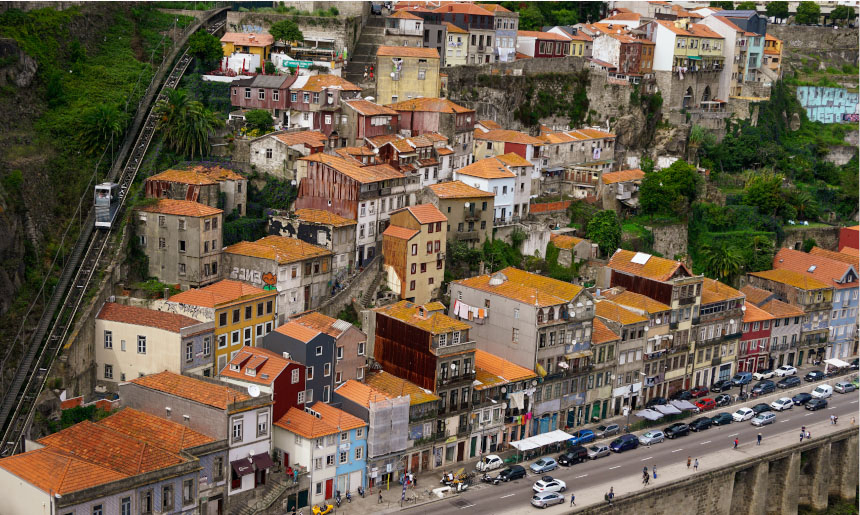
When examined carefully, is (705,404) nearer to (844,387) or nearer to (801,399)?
(801,399)

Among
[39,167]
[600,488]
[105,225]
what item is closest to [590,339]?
[600,488]

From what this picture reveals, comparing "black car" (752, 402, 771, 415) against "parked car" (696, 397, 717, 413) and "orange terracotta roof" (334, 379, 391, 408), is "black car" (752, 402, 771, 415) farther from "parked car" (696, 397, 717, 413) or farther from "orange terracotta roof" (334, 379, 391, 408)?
"orange terracotta roof" (334, 379, 391, 408)

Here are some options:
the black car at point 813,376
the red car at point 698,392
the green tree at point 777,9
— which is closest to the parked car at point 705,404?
the red car at point 698,392

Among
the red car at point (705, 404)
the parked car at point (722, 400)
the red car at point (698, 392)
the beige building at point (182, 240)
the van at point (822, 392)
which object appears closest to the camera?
the beige building at point (182, 240)

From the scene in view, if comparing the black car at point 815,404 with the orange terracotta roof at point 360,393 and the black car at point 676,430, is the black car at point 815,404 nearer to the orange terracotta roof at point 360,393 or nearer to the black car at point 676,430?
the black car at point 676,430

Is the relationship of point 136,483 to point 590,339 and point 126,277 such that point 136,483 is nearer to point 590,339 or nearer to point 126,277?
point 126,277

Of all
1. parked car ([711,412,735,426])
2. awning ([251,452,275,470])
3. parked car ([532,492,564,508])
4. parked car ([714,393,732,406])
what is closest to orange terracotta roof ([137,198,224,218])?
awning ([251,452,275,470])
